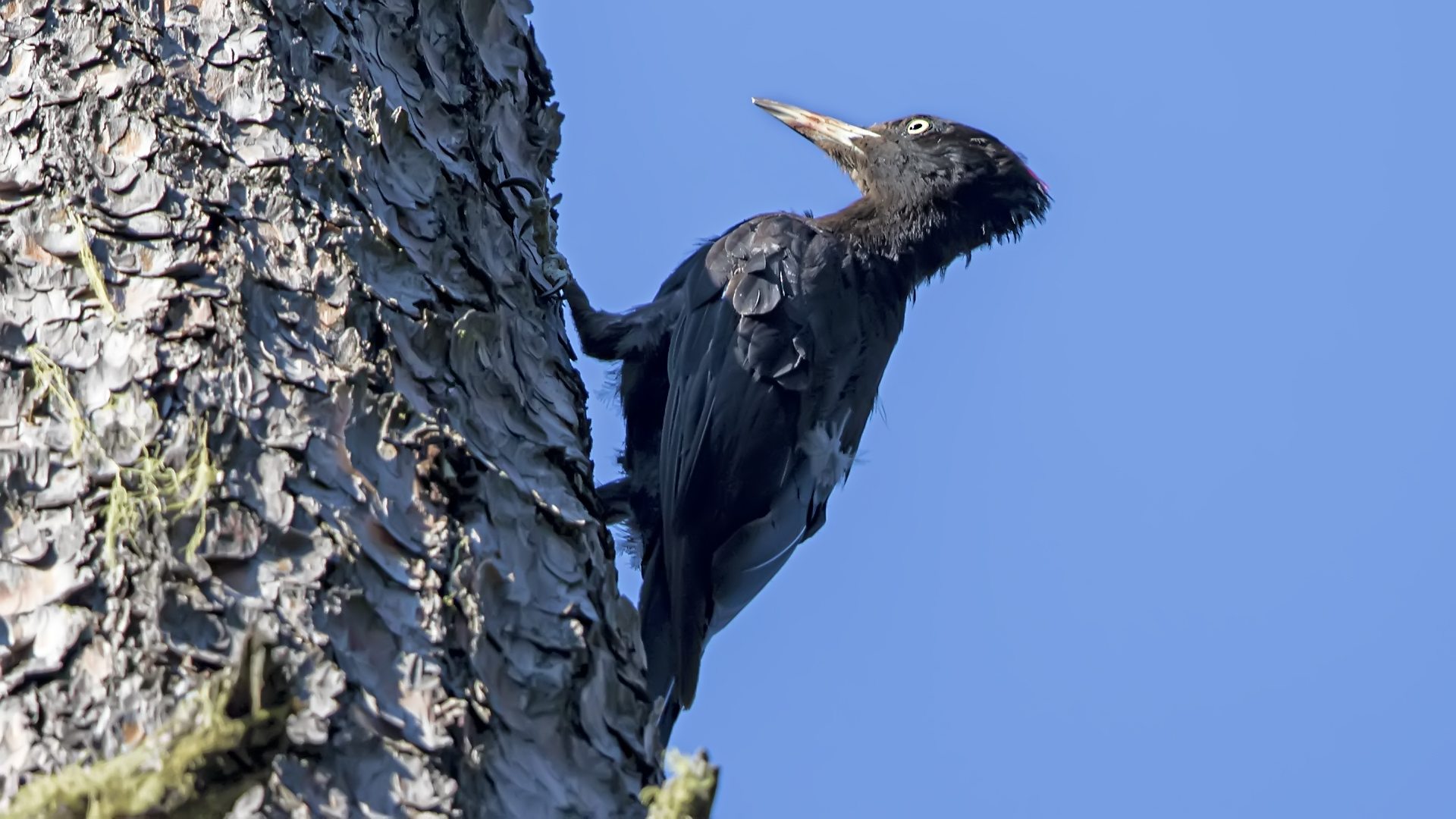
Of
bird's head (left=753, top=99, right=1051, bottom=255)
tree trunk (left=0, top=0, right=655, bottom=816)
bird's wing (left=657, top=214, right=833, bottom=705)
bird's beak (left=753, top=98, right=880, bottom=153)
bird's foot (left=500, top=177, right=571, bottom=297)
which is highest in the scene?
bird's beak (left=753, top=98, right=880, bottom=153)

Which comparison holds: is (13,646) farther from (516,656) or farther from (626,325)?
(626,325)

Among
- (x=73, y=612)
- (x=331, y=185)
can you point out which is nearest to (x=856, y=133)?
(x=331, y=185)

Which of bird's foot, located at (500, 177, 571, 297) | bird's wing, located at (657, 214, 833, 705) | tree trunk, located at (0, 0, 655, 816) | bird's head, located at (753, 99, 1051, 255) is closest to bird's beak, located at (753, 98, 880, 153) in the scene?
bird's head, located at (753, 99, 1051, 255)

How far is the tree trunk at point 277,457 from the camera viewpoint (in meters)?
1.59

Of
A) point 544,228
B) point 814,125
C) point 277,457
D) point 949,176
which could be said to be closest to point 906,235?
point 949,176

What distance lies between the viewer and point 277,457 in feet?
6.13

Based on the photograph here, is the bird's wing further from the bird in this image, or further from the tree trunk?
the tree trunk

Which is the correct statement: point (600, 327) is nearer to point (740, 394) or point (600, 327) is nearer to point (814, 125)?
point (740, 394)

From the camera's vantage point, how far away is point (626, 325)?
4.41 meters

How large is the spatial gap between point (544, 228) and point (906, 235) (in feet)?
6.04

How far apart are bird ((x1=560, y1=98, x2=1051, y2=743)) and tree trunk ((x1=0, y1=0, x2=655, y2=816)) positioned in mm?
1391

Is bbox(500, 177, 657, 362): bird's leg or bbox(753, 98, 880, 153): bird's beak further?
bbox(753, 98, 880, 153): bird's beak

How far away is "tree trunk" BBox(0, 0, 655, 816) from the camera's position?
1.59 meters

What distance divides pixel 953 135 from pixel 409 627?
146 inches
